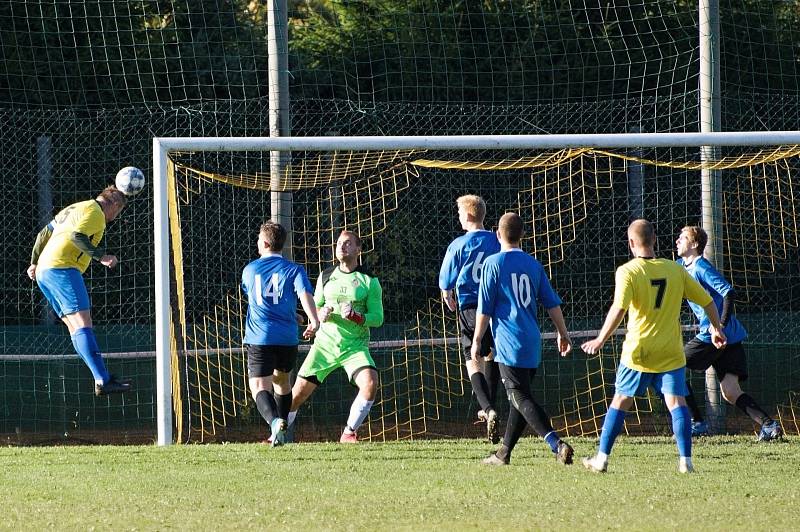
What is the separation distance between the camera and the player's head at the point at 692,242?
9602mm

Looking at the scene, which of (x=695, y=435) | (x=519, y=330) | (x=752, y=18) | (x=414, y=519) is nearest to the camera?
(x=414, y=519)

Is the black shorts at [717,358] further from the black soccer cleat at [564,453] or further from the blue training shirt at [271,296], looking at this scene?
the blue training shirt at [271,296]

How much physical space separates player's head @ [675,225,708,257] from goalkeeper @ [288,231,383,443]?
7.60 ft

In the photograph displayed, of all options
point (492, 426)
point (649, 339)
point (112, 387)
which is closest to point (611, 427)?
point (649, 339)

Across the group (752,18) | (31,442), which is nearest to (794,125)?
(752,18)

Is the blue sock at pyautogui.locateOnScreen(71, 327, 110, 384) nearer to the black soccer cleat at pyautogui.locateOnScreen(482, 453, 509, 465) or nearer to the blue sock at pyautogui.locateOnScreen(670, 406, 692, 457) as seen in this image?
the black soccer cleat at pyautogui.locateOnScreen(482, 453, 509, 465)

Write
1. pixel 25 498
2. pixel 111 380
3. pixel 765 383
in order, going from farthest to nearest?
pixel 765 383 < pixel 111 380 < pixel 25 498

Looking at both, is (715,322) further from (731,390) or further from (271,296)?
(271,296)

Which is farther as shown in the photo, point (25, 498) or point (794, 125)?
point (794, 125)

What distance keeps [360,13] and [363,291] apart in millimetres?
13406

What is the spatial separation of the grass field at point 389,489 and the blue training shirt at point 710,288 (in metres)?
0.87

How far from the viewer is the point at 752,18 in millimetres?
21641

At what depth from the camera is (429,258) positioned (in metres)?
19.7

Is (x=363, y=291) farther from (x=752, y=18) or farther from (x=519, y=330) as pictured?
(x=752, y=18)
